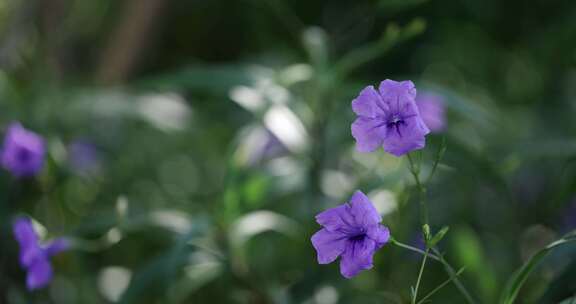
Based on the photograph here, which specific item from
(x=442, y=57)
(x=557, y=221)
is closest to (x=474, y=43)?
(x=442, y=57)

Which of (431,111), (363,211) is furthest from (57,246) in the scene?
(431,111)

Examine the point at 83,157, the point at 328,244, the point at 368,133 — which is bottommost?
the point at 83,157

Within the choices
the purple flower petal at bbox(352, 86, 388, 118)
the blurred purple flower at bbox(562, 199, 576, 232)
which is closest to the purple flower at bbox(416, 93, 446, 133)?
the blurred purple flower at bbox(562, 199, 576, 232)

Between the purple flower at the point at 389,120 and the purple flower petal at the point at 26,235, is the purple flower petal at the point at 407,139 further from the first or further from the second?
the purple flower petal at the point at 26,235

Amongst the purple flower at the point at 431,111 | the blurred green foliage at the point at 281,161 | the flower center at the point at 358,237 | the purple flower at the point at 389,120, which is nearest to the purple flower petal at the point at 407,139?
the purple flower at the point at 389,120

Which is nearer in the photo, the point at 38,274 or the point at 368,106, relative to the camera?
the point at 368,106

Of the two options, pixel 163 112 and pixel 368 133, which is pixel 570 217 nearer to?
pixel 368 133

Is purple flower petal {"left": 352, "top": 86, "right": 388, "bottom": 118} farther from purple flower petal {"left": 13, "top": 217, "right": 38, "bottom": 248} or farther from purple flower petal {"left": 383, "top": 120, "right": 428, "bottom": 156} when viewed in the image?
purple flower petal {"left": 13, "top": 217, "right": 38, "bottom": 248}
